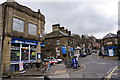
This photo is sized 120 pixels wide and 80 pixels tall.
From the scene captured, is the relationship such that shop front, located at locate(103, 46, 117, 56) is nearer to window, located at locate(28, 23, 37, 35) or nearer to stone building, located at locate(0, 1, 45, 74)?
stone building, located at locate(0, 1, 45, 74)

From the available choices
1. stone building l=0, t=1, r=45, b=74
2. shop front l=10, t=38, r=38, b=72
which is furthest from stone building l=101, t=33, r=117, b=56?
shop front l=10, t=38, r=38, b=72

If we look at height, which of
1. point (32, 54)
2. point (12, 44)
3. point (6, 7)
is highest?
point (6, 7)

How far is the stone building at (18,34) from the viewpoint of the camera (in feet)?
40.1

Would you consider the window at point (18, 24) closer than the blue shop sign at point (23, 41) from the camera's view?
No

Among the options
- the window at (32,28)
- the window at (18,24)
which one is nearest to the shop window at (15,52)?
the window at (18,24)

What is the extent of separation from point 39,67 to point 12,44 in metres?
4.85

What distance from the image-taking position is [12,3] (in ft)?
43.5

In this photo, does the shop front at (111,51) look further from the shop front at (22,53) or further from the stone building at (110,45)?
the shop front at (22,53)

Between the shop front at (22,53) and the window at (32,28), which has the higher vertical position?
the window at (32,28)

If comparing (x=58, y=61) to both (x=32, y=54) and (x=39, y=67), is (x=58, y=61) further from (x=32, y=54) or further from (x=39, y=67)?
(x=39, y=67)

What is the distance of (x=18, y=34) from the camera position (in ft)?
45.1

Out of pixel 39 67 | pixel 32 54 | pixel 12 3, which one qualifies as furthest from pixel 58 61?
pixel 12 3

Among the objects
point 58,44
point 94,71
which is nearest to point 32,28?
point 94,71

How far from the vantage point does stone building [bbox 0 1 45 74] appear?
12.2m
